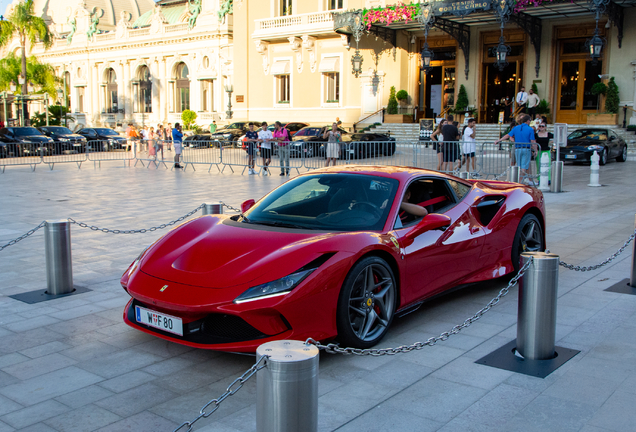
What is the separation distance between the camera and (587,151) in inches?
902

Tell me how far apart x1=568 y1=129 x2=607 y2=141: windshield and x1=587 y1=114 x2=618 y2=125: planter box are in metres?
5.61

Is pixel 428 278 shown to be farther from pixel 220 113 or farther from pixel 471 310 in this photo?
pixel 220 113

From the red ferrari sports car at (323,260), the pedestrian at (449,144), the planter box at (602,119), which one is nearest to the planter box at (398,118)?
the planter box at (602,119)

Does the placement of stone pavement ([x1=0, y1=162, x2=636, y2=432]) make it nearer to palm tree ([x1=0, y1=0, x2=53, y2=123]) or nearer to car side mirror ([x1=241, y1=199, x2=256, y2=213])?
car side mirror ([x1=241, y1=199, x2=256, y2=213])

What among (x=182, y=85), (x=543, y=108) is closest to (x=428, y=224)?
(x=543, y=108)

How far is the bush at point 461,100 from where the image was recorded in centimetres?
3431

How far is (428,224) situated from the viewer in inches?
201

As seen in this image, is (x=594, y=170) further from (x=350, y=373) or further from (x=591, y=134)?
(x=350, y=373)

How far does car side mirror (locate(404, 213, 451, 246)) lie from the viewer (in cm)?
512

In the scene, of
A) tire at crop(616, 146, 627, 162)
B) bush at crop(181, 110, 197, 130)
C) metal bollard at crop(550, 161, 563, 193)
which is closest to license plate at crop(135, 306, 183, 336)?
metal bollard at crop(550, 161, 563, 193)

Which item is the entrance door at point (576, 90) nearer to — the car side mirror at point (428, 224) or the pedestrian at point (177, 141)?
the pedestrian at point (177, 141)

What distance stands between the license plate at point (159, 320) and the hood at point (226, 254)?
270mm

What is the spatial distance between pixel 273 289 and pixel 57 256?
10.4 feet

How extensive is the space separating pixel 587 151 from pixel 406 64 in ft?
56.2
